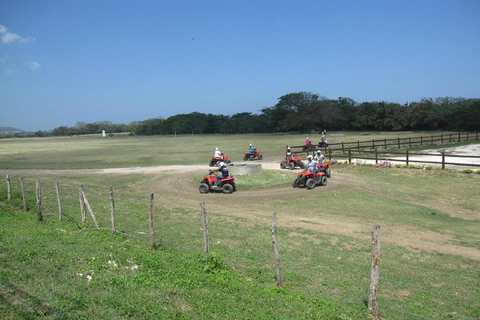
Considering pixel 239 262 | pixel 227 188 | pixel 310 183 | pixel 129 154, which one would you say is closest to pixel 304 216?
pixel 310 183

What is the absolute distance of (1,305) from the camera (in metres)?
4.72

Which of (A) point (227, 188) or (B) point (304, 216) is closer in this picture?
(B) point (304, 216)

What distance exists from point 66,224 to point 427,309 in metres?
9.52

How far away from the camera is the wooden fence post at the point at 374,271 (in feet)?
18.5

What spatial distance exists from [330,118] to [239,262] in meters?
87.4

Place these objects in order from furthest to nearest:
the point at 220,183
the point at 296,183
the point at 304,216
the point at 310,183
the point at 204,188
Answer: the point at 296,183 < the point at 310,183 < the point at 204,188 < the point at 220,183 < the point at 304,216

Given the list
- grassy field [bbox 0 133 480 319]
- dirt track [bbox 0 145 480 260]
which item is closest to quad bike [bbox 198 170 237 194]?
dirt track [bbox 0 145 480 260]

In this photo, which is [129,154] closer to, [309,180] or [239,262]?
[309,180]

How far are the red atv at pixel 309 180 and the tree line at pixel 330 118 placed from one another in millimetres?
61943

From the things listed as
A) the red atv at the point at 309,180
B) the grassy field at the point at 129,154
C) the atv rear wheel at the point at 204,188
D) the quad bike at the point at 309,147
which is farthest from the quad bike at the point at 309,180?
the quad bike at the point at 309,147

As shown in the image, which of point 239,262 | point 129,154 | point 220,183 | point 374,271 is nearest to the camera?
point 374,271

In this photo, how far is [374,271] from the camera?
18.7ft

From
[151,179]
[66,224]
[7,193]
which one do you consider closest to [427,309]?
[66,224]

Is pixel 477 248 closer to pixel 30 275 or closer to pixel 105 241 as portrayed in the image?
pixel 105 241
